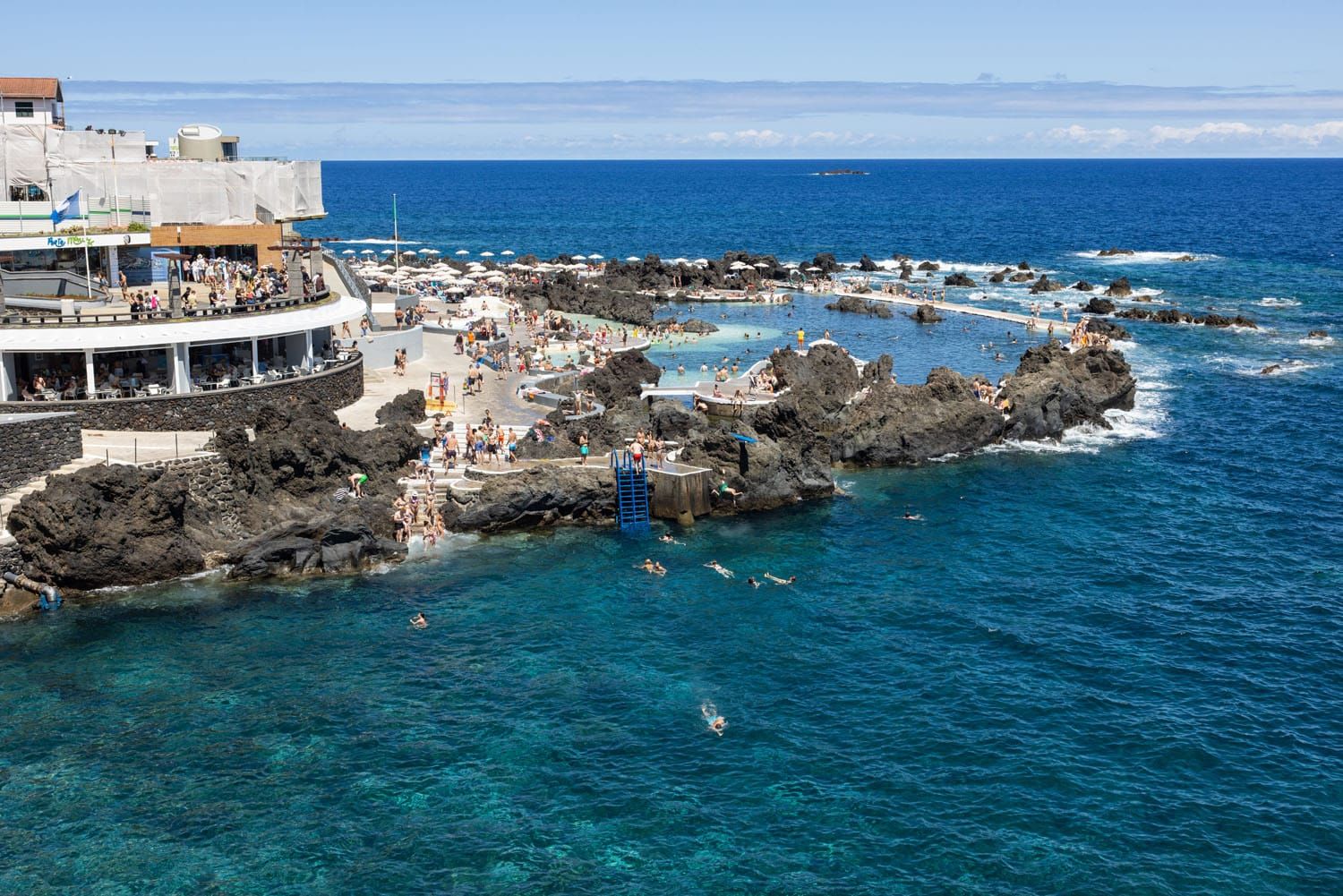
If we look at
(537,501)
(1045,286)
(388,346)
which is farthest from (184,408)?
(1045,286)

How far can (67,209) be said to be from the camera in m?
54.5

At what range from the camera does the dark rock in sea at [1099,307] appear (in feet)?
322

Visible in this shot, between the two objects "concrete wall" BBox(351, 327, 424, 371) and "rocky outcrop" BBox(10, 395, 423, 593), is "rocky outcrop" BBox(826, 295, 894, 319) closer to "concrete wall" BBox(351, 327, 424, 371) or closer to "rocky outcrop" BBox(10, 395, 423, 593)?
"concrete wall" BBox(351, 327, 424, 371)

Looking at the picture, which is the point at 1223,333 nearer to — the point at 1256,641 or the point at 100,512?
the point at 1256,641

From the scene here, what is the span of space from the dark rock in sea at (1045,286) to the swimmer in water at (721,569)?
3075 inches

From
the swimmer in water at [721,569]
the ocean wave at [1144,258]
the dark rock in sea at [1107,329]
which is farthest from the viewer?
the ocean wave at [1144,258]

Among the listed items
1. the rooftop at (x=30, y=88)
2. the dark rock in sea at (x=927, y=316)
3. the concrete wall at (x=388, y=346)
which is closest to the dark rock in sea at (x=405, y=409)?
the concrete wall at (x=388, y=346)

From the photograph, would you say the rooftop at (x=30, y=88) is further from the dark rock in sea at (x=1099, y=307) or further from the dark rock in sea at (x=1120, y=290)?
the dark rock in sea at (x=1120, y=290)

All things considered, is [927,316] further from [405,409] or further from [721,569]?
[721,569]

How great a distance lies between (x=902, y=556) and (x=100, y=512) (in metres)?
28.5

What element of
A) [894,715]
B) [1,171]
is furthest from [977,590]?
[1,171]

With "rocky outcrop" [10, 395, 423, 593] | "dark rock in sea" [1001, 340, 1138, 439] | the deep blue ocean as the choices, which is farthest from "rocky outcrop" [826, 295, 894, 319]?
"rocky outcrop" [10, 395, 423, 593]

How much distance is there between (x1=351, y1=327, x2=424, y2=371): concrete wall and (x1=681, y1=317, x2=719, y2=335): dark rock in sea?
2623 centimetres

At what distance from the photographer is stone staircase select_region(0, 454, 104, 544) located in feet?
130
